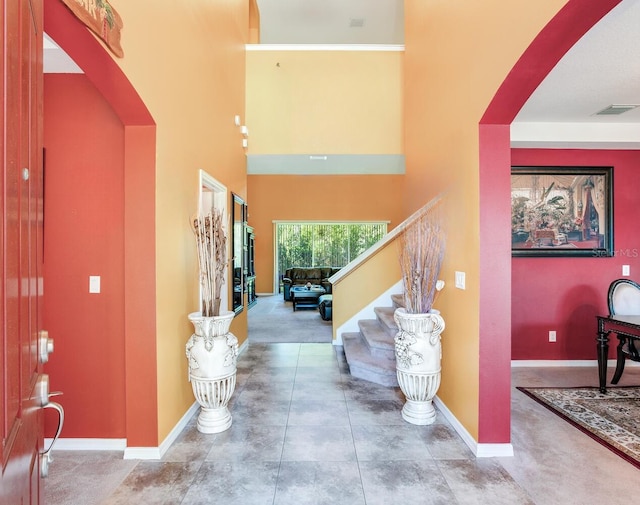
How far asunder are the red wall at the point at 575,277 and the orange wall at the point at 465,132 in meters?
1.59

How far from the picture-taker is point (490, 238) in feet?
7.63

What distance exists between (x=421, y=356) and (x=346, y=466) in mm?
969

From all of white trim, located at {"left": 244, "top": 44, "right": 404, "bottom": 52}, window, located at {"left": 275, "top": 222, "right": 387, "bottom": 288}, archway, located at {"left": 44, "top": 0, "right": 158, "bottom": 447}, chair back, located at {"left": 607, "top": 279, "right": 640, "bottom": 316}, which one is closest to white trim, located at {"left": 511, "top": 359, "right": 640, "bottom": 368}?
chair back, located at {"left": 607, "top": 279, "right": 640, "bottom": 316}

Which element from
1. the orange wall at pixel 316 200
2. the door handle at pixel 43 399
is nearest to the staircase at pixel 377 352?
the door handle at pixel 43 399

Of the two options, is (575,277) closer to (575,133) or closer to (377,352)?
(575,133)

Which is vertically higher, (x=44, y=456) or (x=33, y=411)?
(x=33, y=411)

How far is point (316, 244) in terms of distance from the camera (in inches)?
419

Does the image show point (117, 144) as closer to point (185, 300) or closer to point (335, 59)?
point (185, 300)

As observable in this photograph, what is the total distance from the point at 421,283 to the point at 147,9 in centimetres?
266

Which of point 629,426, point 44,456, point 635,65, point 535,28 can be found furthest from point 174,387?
point 635,65

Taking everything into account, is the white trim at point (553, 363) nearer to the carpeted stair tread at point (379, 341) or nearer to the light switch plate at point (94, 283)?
the carpeted stair tread at point (379, 341)

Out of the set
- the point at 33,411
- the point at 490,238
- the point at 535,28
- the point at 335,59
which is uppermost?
the point at 335,59

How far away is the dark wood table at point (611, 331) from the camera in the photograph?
3.01 meters

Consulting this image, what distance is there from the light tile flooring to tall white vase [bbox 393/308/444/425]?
23 cm
